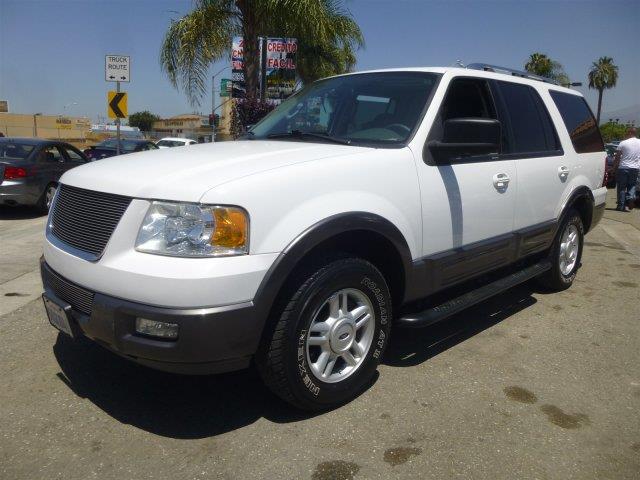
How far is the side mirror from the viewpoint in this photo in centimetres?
317

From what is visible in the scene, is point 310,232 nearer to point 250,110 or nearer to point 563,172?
point 563,172

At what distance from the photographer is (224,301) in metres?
2.38

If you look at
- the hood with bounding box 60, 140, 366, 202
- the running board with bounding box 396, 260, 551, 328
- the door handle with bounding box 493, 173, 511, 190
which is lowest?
the running board with bounding box 396, 260, 551, 328

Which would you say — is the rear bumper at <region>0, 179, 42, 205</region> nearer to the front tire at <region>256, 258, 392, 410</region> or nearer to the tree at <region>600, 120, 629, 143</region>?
the front tire at <region>256, 258, 392, 410</region>

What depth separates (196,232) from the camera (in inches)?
94.7

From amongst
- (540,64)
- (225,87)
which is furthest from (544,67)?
(225,87)

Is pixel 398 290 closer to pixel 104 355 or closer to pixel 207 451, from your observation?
pixel 207 451

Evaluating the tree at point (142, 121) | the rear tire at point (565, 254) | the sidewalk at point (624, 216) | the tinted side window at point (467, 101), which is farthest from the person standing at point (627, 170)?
the tree at point (142, 121)

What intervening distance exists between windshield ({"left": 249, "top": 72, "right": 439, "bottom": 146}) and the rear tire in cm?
221

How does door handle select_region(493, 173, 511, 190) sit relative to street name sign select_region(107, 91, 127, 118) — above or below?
below

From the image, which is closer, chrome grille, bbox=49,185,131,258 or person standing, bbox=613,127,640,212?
chrome grille, bbox=49,185,131,258

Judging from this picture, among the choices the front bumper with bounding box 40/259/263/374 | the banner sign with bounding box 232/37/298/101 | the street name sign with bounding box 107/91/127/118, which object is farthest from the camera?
the banner sign with bounding box 232/37/298/101

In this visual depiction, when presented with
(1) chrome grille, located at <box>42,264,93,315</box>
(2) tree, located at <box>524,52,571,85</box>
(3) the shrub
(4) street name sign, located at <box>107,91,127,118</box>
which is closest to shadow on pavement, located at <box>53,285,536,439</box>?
(1) chrome grille, located at <box>42,264,93,315</box>

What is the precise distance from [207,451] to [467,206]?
2.15 m
